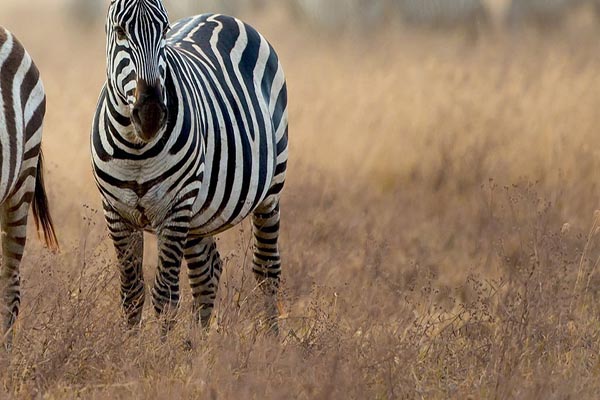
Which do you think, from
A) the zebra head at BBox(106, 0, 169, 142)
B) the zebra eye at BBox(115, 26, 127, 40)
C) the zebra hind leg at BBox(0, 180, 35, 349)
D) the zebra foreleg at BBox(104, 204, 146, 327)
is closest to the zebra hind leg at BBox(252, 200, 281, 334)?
the zebra foreleg at BBox(104, 204, 146, 327)

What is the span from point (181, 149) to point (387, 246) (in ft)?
7.86

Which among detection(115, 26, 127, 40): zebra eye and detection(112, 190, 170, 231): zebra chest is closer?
detection(115, 26, 127, 40): zebra eye

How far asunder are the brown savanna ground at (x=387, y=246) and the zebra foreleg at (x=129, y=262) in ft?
0.44

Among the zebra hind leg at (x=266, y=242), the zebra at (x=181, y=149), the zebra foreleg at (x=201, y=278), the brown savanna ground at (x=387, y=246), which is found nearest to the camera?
the brown savanna ground at (x=387, y=246)

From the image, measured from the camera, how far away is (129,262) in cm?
537

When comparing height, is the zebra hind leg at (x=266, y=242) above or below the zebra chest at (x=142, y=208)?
below

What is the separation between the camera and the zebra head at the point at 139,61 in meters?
4.78

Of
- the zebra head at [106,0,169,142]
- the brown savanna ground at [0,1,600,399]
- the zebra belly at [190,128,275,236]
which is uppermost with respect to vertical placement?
the zebra head at [106,0,169,142]

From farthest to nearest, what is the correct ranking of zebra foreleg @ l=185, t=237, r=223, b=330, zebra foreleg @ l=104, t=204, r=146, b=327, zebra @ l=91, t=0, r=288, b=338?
zebra foreleg @ l=185, t=237, r=223, b=330, zebra foreleg @ l=104, t=204, r=146, b=327, zebra @ l=91, t=0, r=288, b=338

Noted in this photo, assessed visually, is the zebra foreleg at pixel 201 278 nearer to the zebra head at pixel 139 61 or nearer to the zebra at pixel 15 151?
the zebra at pixel 15 151

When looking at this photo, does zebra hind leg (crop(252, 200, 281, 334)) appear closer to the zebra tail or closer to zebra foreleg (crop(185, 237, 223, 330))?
zebra foreleg (crop(185, 237, 223, 330))

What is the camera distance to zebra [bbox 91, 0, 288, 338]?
4.95 m

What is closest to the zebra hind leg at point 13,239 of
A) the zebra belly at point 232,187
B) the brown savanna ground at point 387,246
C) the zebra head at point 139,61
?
the brown savanna ground at point 387,246

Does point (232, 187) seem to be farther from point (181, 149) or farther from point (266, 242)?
point (266, 242)
